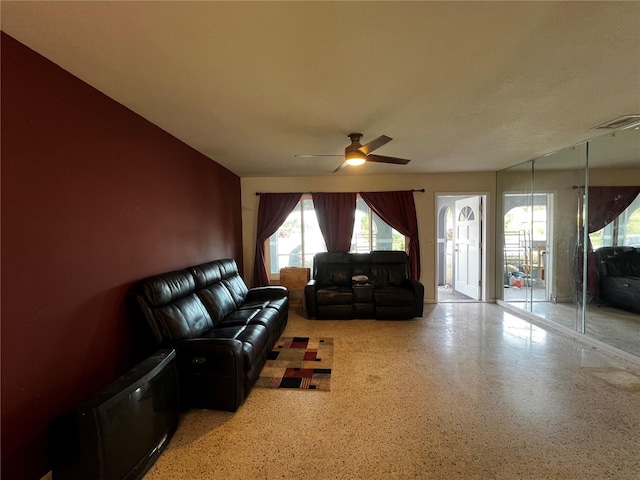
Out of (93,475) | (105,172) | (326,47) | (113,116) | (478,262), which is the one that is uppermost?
(326,47)

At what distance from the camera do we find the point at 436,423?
188 centimetres

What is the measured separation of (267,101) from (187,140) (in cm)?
141

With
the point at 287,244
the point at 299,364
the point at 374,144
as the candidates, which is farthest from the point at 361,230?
the point at 299,364

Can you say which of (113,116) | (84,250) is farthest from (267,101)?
(84,250)

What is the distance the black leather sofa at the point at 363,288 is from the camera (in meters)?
4.00

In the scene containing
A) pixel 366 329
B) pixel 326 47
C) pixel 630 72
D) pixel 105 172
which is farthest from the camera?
pixel 366 329

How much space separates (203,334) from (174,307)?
0.39 m

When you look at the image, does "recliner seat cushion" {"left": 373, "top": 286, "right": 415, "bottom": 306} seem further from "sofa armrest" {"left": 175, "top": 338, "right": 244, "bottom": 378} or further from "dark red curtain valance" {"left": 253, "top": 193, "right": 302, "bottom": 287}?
"sofa armrest" {"left": 175, "top": 338, "right": 244, "bottom": 378}

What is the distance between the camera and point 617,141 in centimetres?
292

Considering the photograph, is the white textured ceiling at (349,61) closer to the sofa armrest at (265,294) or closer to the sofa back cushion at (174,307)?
the sofa back cushion at (174,307)

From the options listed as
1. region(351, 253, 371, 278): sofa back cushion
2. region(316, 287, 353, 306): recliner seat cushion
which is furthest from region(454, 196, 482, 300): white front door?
region(316, 287, 353, 306): recliner seat cushion

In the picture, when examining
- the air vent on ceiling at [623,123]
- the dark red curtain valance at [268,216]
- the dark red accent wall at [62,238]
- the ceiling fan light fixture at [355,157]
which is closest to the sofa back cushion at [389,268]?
the dark red curtain valance at [268,216]

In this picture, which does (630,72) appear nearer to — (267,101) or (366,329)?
(267,101)

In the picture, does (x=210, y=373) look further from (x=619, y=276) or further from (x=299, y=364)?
(x=619, y=276)
